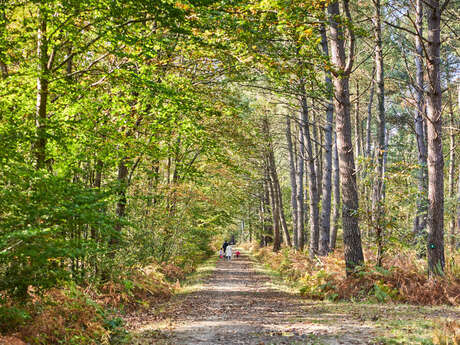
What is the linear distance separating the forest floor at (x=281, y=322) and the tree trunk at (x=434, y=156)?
2.08m

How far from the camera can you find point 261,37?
9.73 meters

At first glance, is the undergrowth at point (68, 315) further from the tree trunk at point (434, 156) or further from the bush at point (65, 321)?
the tree trunk at point (434, 156)

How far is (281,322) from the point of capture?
8352 millimetres

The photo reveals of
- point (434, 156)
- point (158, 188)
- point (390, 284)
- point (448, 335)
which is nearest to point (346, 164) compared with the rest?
point (434, 156)

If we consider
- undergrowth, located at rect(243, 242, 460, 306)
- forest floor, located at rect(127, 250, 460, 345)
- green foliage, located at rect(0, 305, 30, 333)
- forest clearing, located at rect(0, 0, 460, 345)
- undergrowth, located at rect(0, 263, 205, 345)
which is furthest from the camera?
undergrowth, located at rect(243, 242, 460, 306)

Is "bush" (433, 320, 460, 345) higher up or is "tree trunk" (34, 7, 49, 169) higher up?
"tree trunk" (34, 7, 49, 169)

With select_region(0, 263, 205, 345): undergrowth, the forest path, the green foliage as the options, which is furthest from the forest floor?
the green foliage

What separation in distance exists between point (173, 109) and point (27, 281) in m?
5.60

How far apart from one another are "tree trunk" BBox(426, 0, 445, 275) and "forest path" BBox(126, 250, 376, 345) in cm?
327

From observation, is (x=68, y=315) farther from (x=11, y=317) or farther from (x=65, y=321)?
(x=11, y=317)

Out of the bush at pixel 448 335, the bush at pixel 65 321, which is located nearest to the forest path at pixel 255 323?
the bush at pixel 65 321

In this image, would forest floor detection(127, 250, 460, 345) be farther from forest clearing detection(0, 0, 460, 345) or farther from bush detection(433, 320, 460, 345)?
bush detection(433, 320, 460, 345)

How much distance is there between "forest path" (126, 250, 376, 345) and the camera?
6.76 m

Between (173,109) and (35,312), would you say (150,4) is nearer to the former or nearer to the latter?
(173,109)
